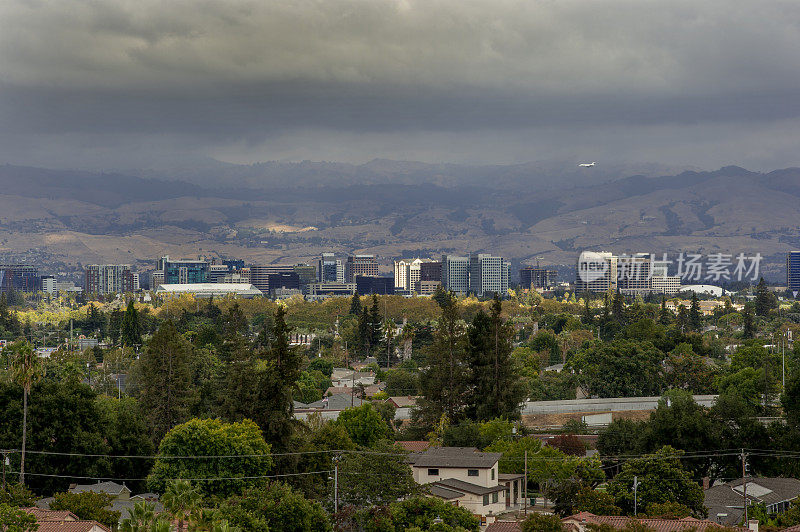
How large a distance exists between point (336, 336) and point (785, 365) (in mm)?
74868

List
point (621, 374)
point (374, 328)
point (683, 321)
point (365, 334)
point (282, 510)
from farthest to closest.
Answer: point (683, 321) < point (374, 328) < point (365, 334) < point (621, 374) < point (282, 510)

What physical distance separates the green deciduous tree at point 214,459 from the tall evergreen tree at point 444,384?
24.6 m

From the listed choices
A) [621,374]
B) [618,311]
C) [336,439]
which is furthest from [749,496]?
[618,311]

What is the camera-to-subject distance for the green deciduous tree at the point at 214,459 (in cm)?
5697

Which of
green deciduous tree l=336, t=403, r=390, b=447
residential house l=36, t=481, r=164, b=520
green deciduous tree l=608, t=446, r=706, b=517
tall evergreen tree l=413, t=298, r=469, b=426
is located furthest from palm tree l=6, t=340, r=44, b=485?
tall evergreen tree l=413, t=298, r=469, b=426

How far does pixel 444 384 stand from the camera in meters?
83.2

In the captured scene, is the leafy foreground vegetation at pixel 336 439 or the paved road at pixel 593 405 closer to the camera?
the leafy foreground vegetation at pixel 336 439

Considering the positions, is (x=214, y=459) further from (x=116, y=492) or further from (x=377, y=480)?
(x=377, y=480)

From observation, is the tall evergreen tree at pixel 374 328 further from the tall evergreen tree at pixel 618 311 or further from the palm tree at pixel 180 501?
the palm tree at pixel 180 501

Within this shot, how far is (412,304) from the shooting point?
644 ft

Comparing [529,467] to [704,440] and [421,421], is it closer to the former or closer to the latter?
[704,440]

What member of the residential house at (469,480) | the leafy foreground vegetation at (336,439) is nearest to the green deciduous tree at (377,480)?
the leafy foreground vegetation at (336,439)

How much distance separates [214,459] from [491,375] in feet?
100

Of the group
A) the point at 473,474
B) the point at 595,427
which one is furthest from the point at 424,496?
the point at 595,427
